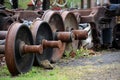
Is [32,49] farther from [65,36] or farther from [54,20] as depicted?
[54,20]

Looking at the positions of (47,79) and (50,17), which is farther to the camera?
(50,17)

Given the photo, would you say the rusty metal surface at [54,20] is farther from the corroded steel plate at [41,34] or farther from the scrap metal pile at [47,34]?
the corroded steel plate at [41,34]

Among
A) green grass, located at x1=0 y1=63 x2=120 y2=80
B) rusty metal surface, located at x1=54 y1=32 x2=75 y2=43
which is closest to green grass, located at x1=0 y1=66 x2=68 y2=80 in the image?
green grass, located at x1=0 y1=63 x2=120 y2=80

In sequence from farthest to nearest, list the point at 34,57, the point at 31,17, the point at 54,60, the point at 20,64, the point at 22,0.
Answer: the point at 22,0 < the point at 31,17 < the point at 54,60 < the point at 34,57 < the point at 20,64

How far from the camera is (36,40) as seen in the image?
23.2 feet

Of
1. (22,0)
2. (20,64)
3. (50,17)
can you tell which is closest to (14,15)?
(50,17)

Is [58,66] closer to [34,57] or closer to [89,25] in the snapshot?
[34,57]

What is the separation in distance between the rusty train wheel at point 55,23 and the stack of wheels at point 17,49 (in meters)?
1.20

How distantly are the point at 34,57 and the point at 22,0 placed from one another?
61.1 feet

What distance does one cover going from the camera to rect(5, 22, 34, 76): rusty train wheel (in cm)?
602

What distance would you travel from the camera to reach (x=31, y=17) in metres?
9.70

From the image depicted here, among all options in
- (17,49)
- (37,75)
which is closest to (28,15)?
(17,49)

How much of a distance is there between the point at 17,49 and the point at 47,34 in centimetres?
146

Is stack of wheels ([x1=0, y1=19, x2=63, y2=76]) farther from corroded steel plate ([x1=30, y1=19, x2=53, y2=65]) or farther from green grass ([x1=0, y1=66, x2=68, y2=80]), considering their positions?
green grass ([x1=0, y1=66, x2=68, y2=80])
